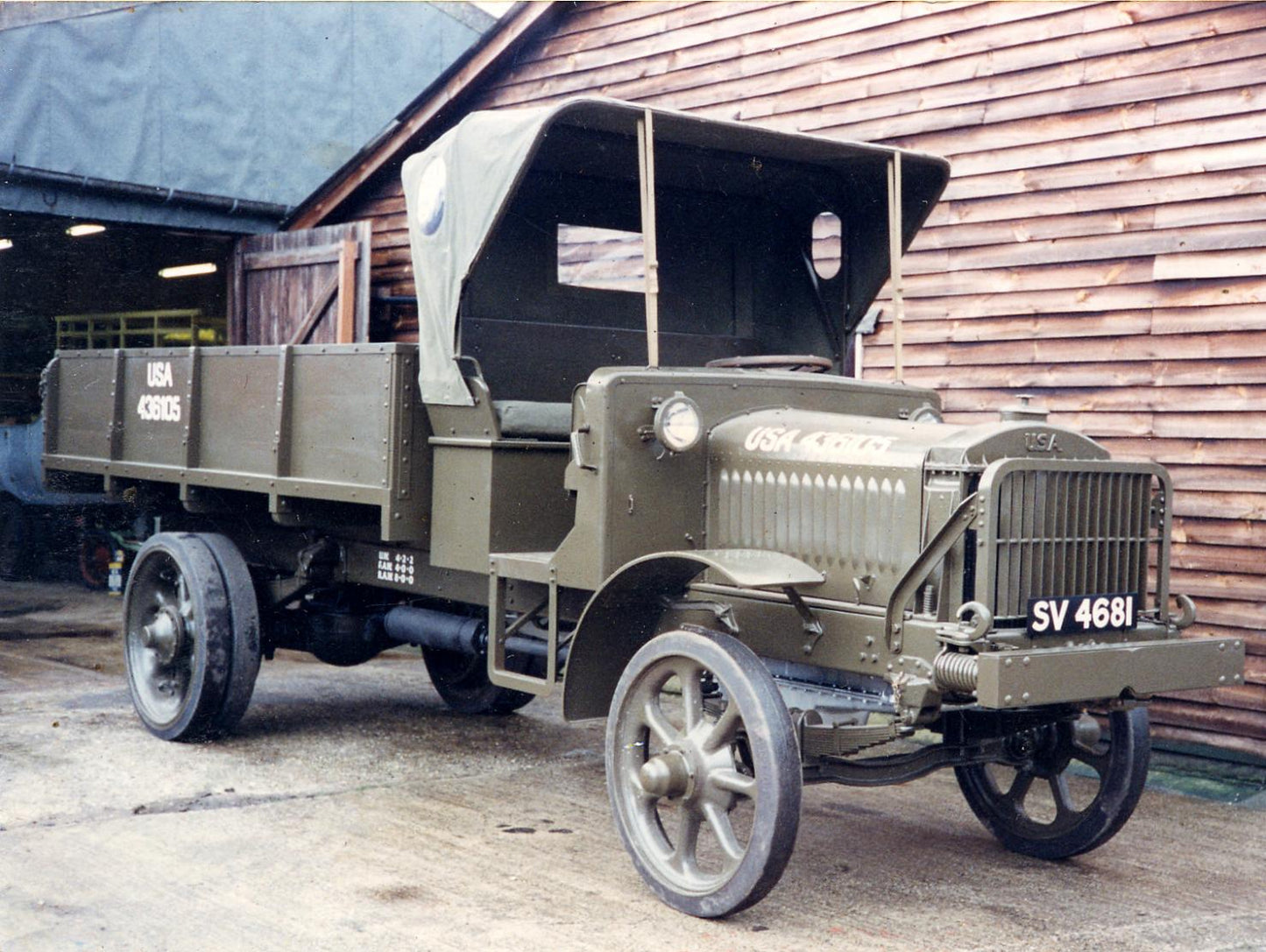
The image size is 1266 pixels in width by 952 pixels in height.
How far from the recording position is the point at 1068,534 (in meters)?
4.46

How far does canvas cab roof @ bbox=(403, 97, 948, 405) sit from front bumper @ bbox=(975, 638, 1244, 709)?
7.97ft

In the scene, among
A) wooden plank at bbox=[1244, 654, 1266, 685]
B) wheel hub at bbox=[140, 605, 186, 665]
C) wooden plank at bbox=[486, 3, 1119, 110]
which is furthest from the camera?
wooden plank at bbox=[486, 3, 1119, 110]

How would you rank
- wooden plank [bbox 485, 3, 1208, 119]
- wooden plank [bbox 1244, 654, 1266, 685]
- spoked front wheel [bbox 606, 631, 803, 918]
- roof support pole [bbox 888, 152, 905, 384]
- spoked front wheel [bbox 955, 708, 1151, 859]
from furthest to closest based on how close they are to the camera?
1. wooden plank [bbox 485, 3, 1208, 119]
2. wooden plank [bbox 1244, 654, 1266, 685]
3. roof support pole [bbox 888, 152, 905, 384]
4. spoked front wheel [bbox 955, 708, 1151, 859]
5. spoked front wheel [bbox 606, 631, 803, 918]

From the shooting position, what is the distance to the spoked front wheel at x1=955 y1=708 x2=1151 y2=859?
502 cm

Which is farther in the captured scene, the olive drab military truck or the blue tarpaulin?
the blue tarpaulin

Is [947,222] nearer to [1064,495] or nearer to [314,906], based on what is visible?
[1064,495]

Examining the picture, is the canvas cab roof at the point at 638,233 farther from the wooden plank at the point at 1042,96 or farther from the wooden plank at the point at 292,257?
the wooden plank at the point at 292,257

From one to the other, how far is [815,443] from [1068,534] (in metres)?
0.91

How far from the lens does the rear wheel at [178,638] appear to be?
659 centimetres

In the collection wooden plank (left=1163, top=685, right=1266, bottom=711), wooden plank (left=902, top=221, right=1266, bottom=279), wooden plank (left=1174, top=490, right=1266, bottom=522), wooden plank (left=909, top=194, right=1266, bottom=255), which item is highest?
wooden plank (left=909, top=194, right=1266, bottom=255)

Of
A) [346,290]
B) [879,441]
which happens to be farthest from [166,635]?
[346,290]

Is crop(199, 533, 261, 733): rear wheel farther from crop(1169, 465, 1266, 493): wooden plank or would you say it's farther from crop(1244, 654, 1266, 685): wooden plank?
crop(1244, 654, 1266, 685): wooden plank

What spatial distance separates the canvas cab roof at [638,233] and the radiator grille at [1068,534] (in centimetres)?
197

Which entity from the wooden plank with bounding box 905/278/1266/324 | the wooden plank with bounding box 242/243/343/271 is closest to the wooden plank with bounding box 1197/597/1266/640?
the wooden plank with bounding box 905/278/1266/324
